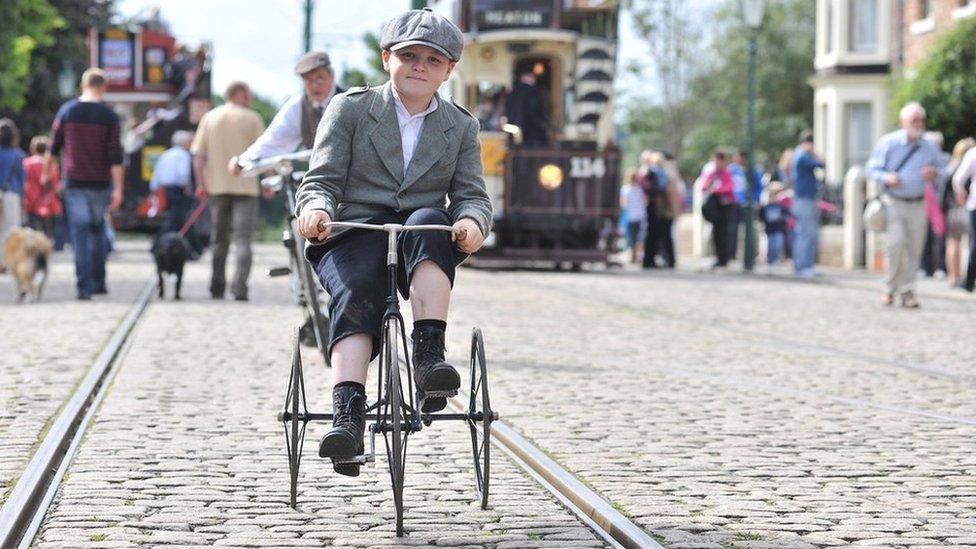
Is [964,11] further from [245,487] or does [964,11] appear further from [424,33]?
[424,33]

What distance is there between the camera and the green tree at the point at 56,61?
51250 mm

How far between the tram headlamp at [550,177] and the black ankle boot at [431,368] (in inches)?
773

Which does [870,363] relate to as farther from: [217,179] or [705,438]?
[217,179]

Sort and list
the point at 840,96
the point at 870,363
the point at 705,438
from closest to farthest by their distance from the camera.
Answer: the point at 705,438 → the point at 870,363 → the point at 840,96

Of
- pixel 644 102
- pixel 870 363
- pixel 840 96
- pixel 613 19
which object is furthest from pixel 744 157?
pixel 644 102

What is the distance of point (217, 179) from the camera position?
16.1 m

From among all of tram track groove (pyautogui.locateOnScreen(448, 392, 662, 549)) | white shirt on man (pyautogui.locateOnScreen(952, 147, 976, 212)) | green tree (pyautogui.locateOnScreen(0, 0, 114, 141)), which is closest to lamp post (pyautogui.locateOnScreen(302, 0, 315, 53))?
white shirt on man (pyautogui.locateOnScreen(952, 147, 976, 212))

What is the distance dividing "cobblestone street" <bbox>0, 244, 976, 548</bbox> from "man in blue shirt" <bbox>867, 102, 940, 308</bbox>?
1.60 metres

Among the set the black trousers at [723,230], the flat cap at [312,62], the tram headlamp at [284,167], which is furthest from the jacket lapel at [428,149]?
the black trousers at [723,230]

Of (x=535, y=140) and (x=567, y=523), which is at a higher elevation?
(x=535, y=140)

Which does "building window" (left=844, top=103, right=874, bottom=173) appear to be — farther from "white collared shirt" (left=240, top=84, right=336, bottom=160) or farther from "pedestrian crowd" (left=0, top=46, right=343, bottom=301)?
"white collared shirt" (left=240, top=84, right=336, bottom=160)

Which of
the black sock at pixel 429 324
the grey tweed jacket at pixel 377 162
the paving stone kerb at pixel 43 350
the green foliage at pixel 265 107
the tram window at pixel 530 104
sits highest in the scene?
the green foliage at pixel 265 107

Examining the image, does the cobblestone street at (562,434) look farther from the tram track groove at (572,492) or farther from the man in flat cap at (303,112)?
the man in flat cap at (303,112)

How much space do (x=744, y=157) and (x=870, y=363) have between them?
17.4m
